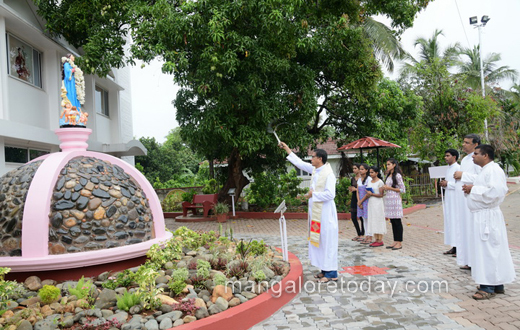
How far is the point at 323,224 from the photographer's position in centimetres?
555

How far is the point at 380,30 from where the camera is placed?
64.5ft

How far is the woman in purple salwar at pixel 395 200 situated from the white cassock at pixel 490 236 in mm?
2781

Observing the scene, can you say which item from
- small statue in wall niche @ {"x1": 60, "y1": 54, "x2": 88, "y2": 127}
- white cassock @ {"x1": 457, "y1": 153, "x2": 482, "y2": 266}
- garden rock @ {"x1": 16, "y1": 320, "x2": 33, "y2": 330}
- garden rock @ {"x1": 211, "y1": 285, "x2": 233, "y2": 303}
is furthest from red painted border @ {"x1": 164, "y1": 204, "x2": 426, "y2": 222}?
garden rock @ {"x1": 16, "y1": 320, "x2": 33, "y2": 330}

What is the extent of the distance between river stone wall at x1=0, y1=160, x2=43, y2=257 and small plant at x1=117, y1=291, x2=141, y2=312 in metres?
1.74

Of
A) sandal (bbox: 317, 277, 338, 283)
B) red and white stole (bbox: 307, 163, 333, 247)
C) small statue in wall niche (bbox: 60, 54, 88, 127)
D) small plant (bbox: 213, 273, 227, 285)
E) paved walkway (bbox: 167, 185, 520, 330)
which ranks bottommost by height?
paved walkway (bbox: 167, 185, 520, 330)

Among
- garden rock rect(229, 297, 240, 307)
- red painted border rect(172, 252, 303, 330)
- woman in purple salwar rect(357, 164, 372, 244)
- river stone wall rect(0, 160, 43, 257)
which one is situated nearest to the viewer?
red painted border rect(172, 252, 303, 330)

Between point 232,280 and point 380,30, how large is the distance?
1826cm

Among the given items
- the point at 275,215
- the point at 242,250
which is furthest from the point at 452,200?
the point at 275,215

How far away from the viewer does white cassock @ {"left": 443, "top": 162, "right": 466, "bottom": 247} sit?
6422mm

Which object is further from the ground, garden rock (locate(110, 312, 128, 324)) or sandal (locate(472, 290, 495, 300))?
garden rock (locate(110, 312, 128, 324))

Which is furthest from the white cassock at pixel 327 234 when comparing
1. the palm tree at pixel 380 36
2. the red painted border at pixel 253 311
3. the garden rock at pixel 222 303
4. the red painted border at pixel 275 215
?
the palm tree at pixel 380 36

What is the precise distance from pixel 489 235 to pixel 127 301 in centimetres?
423

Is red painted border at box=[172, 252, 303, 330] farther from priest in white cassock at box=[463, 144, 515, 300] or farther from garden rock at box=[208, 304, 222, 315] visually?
priest in white cassock at box=[463, 144, 515, 300]

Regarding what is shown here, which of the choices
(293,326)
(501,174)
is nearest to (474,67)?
(501,174)
